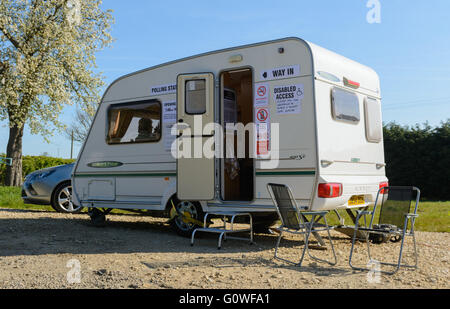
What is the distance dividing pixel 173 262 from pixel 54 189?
5.75m

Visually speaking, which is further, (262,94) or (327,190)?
(262,94)

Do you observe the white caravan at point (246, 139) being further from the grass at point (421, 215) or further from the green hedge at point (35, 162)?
the green hedge at point (35, 162)

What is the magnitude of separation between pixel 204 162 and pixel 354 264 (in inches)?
96.3

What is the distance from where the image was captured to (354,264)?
16.7 feet

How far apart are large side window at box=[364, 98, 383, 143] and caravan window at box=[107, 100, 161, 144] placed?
3057mm

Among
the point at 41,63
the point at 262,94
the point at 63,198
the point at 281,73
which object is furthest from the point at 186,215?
the point at 41,63

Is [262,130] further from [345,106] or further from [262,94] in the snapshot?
[345,106]

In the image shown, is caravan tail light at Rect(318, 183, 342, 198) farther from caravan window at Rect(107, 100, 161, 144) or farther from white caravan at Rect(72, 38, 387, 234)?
caravan window at Rect(107, 100, 161, 144)

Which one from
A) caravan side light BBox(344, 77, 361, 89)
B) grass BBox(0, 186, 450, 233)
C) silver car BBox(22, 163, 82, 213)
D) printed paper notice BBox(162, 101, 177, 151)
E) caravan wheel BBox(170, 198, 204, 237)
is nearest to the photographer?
caravan side light BBox(344, 77, 361, 89)

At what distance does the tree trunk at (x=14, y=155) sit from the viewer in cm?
1761

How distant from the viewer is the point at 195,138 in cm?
652

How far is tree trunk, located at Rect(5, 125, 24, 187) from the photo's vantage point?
693 inches

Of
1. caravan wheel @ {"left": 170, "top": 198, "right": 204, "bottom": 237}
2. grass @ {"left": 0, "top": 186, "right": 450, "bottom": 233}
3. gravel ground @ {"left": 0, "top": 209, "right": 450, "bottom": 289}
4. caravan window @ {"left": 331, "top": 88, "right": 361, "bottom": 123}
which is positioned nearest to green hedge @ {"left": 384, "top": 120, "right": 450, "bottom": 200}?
grass @ {"left": 0, "top": 186, "right": 450, "bottom": 233}
